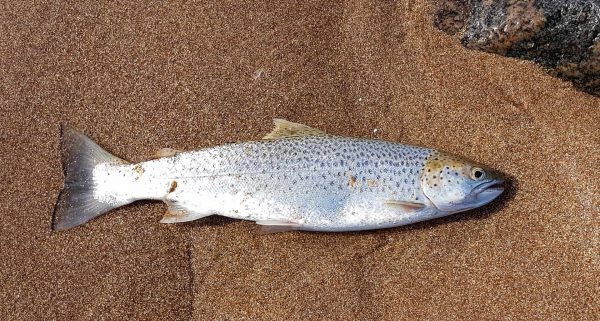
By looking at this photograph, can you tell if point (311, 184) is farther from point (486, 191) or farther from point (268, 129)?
point (486, 191)

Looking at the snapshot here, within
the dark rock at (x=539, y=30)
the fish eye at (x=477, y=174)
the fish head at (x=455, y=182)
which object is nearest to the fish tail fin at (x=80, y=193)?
the fish head at (x=455, y=182)

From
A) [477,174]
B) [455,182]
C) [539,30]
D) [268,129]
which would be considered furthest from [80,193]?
[539,30]

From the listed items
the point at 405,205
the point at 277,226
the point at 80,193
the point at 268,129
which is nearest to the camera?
the point at 405,205

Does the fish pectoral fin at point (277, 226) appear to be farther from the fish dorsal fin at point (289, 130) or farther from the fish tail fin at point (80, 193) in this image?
the fish tail fin at point (80, 193)

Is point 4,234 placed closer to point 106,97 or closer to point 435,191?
point 106,97

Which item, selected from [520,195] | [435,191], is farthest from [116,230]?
[520,195]
